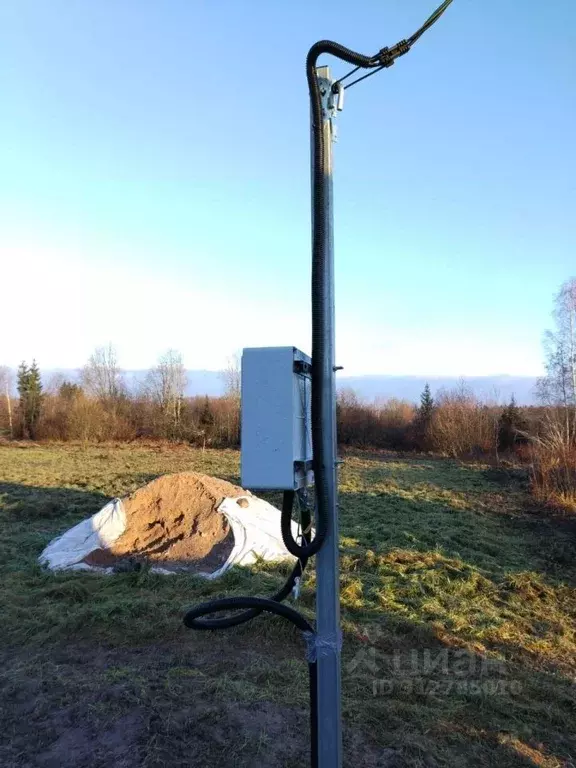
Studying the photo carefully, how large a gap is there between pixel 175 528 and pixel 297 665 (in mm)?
3749

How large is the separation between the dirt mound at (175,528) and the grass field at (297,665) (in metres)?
0.61

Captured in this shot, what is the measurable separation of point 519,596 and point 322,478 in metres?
4.87

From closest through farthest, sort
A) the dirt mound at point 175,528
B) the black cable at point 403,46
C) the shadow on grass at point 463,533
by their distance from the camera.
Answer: the black cable at point 403,46 < the dirt mound at point 175,528 < the shadow on grass at point 463,533

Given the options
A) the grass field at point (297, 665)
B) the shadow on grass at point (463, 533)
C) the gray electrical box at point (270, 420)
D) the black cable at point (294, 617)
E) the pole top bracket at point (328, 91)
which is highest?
the pole top bracket at point (328, 91)

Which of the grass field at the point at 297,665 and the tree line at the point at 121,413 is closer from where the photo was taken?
the grass field at the point at 297,665

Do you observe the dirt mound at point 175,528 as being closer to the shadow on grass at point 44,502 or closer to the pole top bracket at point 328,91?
the shadow on grass at point 44,502

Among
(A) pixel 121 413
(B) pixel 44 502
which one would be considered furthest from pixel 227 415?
(B) pixel 44 502

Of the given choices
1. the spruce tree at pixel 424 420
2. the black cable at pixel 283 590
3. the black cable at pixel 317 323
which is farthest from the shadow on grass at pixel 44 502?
the spruce tree at pixel 424 420

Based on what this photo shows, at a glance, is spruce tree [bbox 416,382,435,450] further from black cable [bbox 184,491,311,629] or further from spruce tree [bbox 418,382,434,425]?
black cable [bbox 184,491,311,629]

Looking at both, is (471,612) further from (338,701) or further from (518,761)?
(338,701)

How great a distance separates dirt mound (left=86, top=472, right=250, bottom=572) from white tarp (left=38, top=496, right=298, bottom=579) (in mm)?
108

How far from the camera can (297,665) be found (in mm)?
3992

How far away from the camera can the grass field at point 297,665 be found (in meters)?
2.96

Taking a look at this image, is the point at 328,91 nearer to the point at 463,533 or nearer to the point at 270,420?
the point at 270,420
